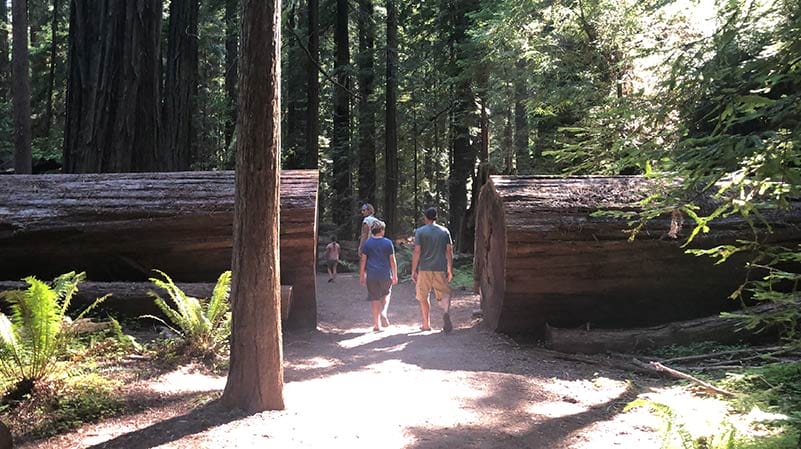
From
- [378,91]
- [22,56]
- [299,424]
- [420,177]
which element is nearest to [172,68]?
[22,56]

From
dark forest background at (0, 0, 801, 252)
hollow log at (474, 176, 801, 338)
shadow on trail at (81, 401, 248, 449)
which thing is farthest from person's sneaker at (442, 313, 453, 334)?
shadow on trail at (81, 401, 248, 449)

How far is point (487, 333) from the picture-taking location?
345 inches

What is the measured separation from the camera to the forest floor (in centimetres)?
438

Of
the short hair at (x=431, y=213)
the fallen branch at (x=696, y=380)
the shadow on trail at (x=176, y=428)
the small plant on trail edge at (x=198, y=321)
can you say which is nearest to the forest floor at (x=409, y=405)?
the shadow on trail at (x=176, y=428)

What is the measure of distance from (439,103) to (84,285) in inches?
736

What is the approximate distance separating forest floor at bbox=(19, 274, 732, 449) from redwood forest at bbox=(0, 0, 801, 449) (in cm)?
4

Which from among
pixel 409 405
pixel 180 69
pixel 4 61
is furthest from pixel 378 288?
pixel 4 61

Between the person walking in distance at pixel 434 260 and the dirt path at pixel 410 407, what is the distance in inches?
52.2

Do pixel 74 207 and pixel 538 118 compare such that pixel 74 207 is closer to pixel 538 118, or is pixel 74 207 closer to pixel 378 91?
pixel 538 118

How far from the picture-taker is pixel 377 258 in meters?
9.90

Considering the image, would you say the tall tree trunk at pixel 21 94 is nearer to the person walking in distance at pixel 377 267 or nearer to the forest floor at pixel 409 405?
the person walking in distance at pixel 377 267

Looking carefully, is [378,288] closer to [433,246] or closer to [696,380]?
[433,246]

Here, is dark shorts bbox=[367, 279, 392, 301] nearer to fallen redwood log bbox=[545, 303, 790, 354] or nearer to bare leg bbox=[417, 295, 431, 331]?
bare leg bbox=[417, 295, 431, 331]

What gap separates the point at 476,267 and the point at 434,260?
2.81 metres
